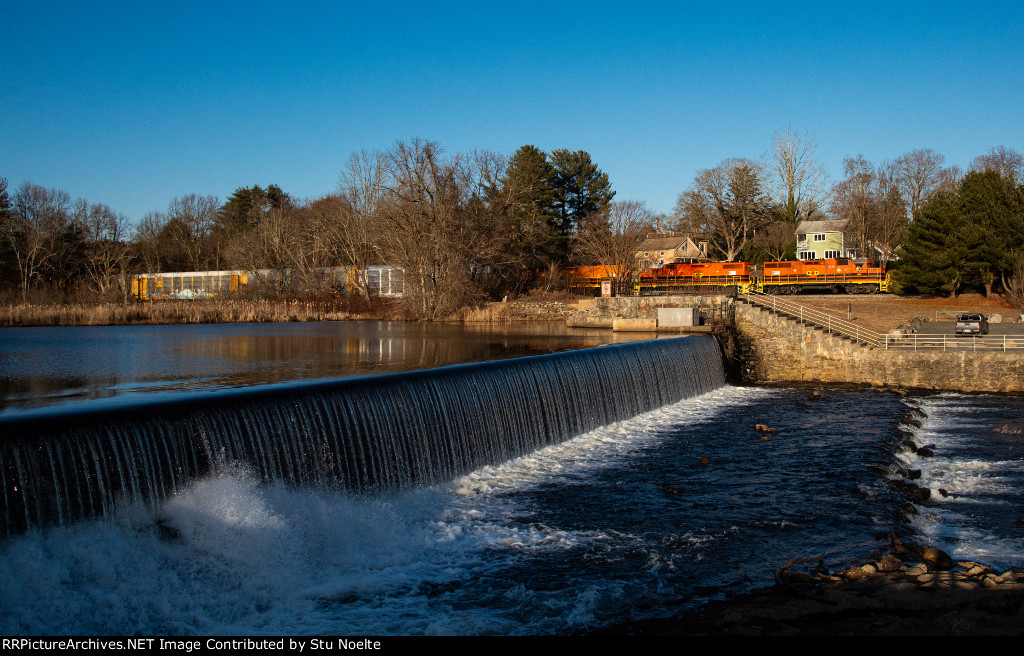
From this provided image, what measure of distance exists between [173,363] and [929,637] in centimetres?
1958

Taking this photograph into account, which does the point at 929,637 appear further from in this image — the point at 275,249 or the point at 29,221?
the point at 29,221

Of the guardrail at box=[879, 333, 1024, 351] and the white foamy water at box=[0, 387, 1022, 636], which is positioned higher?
the guardrail at box=[879, 333, 1024, 351]

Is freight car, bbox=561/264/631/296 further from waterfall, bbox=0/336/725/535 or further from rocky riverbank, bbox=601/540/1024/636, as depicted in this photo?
rocky riverbank, bbox=601/540/1024/636

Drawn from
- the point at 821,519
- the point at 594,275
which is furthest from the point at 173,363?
the point at 594,275

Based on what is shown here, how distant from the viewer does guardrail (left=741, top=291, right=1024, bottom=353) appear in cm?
2414

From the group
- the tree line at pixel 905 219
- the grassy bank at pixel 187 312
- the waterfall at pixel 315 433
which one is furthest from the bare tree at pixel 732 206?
the waterfall at pixel 315 433

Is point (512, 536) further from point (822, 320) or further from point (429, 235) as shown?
point (429, 235)

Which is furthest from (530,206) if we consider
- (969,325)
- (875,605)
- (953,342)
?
(875,605)

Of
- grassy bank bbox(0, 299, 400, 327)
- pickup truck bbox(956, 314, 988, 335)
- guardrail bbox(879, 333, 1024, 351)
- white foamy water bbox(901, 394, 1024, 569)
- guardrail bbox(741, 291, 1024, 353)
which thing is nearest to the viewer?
white foamy water bbox(901, 394, 1024, 569)

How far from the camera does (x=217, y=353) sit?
23891 millimetres

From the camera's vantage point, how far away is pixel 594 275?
185 feet

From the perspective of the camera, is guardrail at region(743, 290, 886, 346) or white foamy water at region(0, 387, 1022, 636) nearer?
white foamy water at region(0, 387, 1022, 636)

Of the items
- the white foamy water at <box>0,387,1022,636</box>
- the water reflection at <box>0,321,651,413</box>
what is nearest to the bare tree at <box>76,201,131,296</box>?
the water reflection at <box>0,321,651,413</box>

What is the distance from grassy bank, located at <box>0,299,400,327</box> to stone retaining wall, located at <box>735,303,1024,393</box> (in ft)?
89.3
